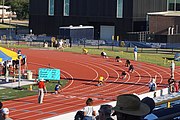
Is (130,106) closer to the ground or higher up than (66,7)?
closer to the ground

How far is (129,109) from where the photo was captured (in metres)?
4.60

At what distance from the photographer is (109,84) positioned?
3206 cm

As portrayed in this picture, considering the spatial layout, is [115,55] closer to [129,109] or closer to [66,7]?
[66,7]

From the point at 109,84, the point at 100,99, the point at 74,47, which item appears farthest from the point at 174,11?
the point at 100,99

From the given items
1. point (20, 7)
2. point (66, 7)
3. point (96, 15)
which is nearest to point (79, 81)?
point (96, 15)

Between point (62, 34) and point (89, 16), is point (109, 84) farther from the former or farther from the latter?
point (89, 16)

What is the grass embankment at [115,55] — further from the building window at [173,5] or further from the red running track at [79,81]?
the building window at [173,5]

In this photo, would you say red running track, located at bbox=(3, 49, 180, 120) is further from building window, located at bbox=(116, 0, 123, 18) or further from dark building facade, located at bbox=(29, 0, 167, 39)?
building window, located at bbox=(116, 0, 123, 18)

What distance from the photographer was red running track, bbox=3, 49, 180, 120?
24.0 metres

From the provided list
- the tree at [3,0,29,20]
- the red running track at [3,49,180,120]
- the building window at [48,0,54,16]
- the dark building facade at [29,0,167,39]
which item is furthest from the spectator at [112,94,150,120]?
the tree at [3,0,29,20]

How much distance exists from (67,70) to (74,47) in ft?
60.8

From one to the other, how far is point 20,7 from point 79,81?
3649 inches

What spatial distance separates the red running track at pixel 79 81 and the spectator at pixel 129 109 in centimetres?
1721

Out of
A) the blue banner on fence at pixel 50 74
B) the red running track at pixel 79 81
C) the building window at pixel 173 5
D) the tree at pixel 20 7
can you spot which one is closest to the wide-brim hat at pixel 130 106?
the red running track at pixel 79 81
